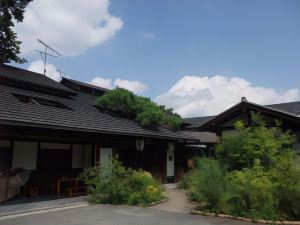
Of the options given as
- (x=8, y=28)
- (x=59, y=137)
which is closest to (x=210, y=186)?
(x=59, y=137)

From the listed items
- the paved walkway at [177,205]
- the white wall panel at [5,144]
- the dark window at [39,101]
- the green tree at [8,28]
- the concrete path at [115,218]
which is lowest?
the concrete path at [115,218]

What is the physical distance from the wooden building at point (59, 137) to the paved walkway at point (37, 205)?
200 cm

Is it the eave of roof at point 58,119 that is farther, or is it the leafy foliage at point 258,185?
the eave of roof at point 58,119

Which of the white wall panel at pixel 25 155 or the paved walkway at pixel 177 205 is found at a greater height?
the white wall panel at pixel 25 155

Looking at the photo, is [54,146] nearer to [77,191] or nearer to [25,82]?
[77,191]

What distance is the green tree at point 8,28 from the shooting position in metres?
23.5

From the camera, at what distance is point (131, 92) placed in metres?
19.6

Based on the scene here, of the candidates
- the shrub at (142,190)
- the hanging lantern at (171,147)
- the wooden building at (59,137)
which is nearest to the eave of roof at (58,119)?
the wooden building at (59,137)

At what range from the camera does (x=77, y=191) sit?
13445mm

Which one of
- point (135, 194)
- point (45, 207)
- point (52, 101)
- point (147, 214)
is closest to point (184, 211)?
point (147, 214)

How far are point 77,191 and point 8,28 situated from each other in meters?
15.4

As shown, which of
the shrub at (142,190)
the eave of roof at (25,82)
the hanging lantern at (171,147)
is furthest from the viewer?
the hanging lantern at (171,147)

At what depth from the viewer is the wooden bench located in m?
12.8

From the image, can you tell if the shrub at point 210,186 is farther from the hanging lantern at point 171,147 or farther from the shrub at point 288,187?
the hanging lantern at point 171,147
